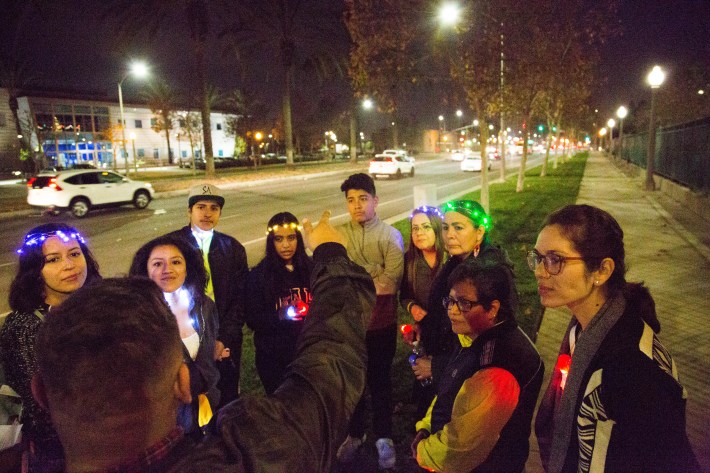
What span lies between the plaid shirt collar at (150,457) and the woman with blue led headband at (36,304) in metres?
1.18

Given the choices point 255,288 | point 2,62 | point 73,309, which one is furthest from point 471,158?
point 2,62

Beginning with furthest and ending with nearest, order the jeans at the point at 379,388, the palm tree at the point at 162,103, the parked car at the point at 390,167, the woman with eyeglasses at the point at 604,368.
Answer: the palm tree at the point at 162,103 → the parked car at the point at 390,167 → the jeans at the point at 379,388 → the woman with eyeglasses at the point at 604,368

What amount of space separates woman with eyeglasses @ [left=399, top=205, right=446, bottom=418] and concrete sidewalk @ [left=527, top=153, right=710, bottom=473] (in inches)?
50.5

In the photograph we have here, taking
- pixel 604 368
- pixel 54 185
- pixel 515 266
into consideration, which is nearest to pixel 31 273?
pixel 604 368

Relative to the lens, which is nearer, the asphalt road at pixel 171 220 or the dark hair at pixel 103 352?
the dark hair at pixel 103 352

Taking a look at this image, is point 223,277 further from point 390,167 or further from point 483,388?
point 390,167

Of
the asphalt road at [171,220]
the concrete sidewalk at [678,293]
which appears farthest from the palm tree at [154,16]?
the concrete sidewalk at [678,293]

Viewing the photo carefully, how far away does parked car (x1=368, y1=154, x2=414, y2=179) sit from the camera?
3001 centimetres

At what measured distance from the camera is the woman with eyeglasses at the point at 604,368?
4.58 feet

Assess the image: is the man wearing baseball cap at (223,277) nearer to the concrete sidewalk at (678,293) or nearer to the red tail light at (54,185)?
the concrete sidewalk at (678,293)

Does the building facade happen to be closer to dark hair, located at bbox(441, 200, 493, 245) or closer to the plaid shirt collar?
dark hair, located at bbox(441, 200, 493, 245)

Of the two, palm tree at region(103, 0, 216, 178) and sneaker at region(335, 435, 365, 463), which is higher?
palm tree at region(103, 0, 216, 178)

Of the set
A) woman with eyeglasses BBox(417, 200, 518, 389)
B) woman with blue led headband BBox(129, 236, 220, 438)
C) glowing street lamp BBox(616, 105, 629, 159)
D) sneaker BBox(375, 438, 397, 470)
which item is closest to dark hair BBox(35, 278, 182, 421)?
woman with blue led headband BBox(129, 236, 220, 438)

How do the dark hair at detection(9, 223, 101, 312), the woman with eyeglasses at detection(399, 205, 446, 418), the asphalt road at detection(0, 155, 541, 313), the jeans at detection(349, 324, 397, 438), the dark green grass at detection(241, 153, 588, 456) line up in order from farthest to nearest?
the asphalt road at detection(0, 155, 541, 313), the dark green grass at detection(241, 153, 588, 456), the woman with eyeglasses at detection(399, 205, 446, 418), the jeans at detection(349, 324, 397, 438), the dark hair at detection(9, 223, 101, 312)
